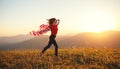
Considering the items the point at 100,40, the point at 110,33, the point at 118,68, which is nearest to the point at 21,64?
the point at 118,68

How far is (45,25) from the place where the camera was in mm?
16062

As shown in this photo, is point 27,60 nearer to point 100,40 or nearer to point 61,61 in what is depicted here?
point 61,61

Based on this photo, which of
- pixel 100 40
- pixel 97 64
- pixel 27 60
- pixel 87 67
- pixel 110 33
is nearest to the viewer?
pixel 87 67

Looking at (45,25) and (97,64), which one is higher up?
(45,25)

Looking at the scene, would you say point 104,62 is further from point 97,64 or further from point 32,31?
point 32,31

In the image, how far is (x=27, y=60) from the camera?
15000mm

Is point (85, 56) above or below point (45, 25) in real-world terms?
below

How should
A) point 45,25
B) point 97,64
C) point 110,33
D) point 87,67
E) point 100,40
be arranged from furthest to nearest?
point 110,33 → point 100,40 → point 45,25 → point 97,64 → point 87,67

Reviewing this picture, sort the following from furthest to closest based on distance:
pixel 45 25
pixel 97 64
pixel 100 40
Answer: pixel 100 40 → pixel 45 25 → pixel 97 64

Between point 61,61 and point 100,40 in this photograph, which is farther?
point 100,40

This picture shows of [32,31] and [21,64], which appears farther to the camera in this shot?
[32,31]

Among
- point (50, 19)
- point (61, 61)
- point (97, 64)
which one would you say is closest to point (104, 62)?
point (97, 64)

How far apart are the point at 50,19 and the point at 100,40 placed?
158797 mm

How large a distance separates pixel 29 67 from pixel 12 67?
108 centimetres
